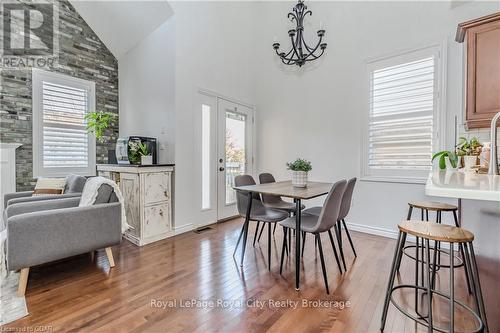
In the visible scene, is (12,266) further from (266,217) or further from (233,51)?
(233,51)

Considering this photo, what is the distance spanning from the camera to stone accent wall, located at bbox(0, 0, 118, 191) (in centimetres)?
342

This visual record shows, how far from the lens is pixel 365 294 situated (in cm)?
201

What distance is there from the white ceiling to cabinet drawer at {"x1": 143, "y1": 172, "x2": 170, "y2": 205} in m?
2.25

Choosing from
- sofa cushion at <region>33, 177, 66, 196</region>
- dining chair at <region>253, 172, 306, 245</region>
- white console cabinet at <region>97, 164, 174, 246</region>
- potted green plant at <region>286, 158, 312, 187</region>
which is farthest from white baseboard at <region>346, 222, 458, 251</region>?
sofa cushion at <region>33, 177, 66, 196</region>

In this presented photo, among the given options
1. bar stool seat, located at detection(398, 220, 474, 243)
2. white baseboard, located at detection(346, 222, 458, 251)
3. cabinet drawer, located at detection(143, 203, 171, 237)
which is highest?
bar stool seat, located at detection(398, 220, 474, 243)

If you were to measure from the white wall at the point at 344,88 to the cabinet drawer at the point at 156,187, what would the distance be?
2054 millimetres

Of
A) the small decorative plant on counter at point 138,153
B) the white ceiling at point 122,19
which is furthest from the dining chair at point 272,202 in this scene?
the white ceiling at point 122,19

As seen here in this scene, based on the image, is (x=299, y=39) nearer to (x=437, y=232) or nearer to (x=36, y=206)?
(x=437, y=232)

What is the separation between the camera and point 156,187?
3.25 meters

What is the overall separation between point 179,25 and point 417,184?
3919 mm

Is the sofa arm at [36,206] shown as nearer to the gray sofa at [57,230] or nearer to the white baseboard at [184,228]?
the gray sofa at [57,230]

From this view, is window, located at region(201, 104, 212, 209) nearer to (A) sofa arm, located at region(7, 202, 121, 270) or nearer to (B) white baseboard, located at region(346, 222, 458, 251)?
(A) sofa arm, located at region(7, 202, 121, 270)

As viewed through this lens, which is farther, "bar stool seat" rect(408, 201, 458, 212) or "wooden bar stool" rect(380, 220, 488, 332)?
"bar stool seat" rect(408, 201, 458, 212)

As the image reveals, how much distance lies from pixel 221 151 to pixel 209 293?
8.42 ft
